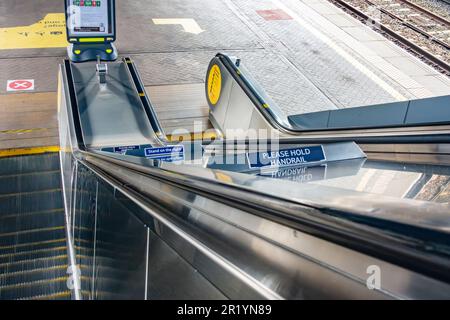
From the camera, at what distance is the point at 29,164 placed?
714 centimetres

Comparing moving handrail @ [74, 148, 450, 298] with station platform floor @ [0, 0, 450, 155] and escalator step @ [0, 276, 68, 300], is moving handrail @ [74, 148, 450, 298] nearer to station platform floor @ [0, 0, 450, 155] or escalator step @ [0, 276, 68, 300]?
escalator step @ [0, 276, 68, 300]

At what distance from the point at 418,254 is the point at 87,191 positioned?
137 inches

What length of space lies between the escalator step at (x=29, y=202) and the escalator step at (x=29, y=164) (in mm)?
673

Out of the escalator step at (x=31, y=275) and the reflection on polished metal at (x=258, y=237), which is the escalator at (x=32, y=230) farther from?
the reflection on polished metal at (x=258, y=237)

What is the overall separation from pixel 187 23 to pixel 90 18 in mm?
3916

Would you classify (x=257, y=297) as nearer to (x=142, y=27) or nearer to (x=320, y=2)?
(x=142, y=27)

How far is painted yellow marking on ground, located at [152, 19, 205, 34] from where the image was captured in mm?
12469

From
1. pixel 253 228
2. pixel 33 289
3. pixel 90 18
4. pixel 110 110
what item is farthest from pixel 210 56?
pixel 253 228

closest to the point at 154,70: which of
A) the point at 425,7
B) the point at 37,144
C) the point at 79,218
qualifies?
the point at 37,144

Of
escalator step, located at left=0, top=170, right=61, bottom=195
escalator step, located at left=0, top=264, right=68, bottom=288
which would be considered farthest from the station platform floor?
escalator step, located at left=0, top=264, right=68, bottom=288

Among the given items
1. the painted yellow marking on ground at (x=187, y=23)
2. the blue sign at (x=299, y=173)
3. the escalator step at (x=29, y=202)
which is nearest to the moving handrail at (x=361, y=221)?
the blue sign at (x=299, y=173)

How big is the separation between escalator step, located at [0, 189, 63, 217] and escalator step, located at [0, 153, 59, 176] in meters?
0.67

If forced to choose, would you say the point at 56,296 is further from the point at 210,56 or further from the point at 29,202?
the point at 210,56

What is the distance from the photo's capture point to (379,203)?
4.95ft
